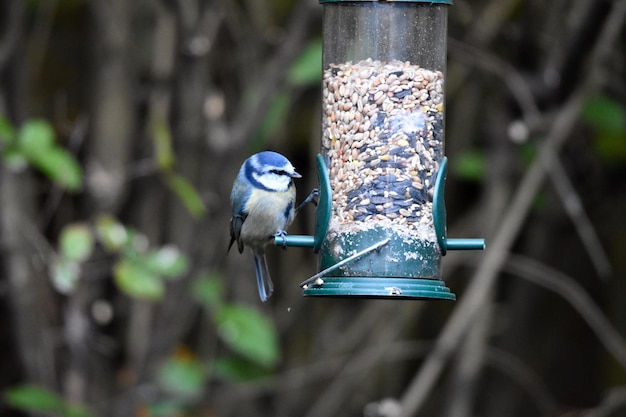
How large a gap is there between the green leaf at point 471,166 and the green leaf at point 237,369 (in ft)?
5.25

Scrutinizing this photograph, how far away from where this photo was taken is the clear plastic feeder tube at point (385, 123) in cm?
425

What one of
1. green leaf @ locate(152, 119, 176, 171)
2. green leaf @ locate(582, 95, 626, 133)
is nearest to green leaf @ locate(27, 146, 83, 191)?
green leaf @ locate(152, 119, 176, 171)

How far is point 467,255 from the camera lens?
6.60 meters

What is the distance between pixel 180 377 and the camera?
6.17 metres

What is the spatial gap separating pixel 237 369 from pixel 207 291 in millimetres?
647

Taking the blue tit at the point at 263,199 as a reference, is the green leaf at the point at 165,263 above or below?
below

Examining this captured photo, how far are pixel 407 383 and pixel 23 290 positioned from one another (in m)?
2.85

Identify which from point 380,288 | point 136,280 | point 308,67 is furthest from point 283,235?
point 308,67

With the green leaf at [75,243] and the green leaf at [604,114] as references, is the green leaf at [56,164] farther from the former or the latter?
the green leaf at [604,114]

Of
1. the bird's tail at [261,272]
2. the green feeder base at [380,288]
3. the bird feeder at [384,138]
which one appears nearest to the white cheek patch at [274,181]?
the bird feeder at [384,138]

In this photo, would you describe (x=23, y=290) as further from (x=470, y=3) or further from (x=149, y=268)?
(x=470, y=3)

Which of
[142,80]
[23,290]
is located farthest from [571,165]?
[23,290]

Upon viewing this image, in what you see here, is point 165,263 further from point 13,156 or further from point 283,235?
point 283,235

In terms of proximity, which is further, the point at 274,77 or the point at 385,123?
the point at 274,77
